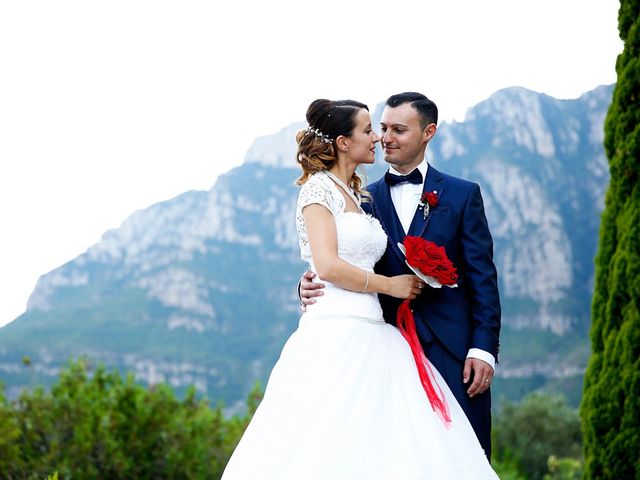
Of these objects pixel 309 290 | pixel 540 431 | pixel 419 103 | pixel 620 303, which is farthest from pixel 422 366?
pixel 540 431

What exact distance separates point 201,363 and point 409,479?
8496cm

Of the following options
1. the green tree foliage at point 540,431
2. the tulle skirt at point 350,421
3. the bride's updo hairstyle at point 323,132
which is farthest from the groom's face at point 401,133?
the green tree foliage at point 540,431

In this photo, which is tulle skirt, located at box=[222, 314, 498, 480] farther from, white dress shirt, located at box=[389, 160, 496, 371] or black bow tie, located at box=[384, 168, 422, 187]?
black bow tie, located at box=[384, 168, 422, 187]

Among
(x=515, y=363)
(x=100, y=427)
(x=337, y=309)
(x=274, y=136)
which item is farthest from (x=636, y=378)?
(x=274, y=136)

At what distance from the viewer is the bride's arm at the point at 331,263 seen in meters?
3.72

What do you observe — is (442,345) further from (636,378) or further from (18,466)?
(18,466)

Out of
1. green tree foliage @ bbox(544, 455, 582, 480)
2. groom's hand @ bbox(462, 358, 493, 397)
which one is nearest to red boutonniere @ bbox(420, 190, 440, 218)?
groom's hand @ bbox(462, 358, 493, 397)

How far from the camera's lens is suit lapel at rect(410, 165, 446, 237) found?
13.8ft

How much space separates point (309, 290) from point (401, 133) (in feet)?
3.10

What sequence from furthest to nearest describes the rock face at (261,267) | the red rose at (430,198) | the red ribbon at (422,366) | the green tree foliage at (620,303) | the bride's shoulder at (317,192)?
the rock face at (261,267) < the green tree foliage at (620,303) < the red rose at (430,198) < the bride's shoulder at (317,192) < the red ribbon at (422,366)

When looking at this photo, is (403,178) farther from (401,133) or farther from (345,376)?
(345,376)

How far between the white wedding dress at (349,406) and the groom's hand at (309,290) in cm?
4

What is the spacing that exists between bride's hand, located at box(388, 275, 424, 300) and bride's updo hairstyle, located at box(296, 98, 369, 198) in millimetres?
638

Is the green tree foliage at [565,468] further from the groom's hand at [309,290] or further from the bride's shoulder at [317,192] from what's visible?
the bride's shoulder at [317,192]
